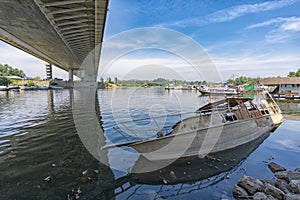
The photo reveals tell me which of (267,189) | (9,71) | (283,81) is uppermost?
A: (9,71)

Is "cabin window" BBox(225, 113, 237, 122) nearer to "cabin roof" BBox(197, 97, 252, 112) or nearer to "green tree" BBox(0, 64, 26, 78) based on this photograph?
"cabin roof" BBox(197, 97, 252, 112)

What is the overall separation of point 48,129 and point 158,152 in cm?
837

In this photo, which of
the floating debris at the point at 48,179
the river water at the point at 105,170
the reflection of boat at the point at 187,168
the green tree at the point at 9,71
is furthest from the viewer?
the green tree at the point at 9,71

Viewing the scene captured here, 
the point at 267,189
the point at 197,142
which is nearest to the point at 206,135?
the point at 197,142

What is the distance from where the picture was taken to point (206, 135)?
25.5 feet

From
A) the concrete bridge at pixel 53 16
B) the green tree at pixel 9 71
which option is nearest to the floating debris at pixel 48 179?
the concrete bridge at pixel 53 16

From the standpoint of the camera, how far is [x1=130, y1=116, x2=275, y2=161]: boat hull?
7.07m

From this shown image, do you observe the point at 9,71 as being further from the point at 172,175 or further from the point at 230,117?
the point at 172,175

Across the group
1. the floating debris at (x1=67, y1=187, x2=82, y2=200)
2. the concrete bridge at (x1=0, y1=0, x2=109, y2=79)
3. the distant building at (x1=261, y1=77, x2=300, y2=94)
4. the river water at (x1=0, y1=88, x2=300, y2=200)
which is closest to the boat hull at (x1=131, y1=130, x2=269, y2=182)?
the river water at (x1=0, y1=88, x2=300, y2=200)

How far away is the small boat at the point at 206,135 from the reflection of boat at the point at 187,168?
0.31 metres

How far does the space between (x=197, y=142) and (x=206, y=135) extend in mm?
517

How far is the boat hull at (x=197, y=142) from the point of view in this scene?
7.07 meters

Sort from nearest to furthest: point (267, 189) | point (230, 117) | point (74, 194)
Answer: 1. point (267, 189)
2. point (74, 194)
3. point (230, 117)

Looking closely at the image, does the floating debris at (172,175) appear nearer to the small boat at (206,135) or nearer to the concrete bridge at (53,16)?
the small boat at (206,135)
